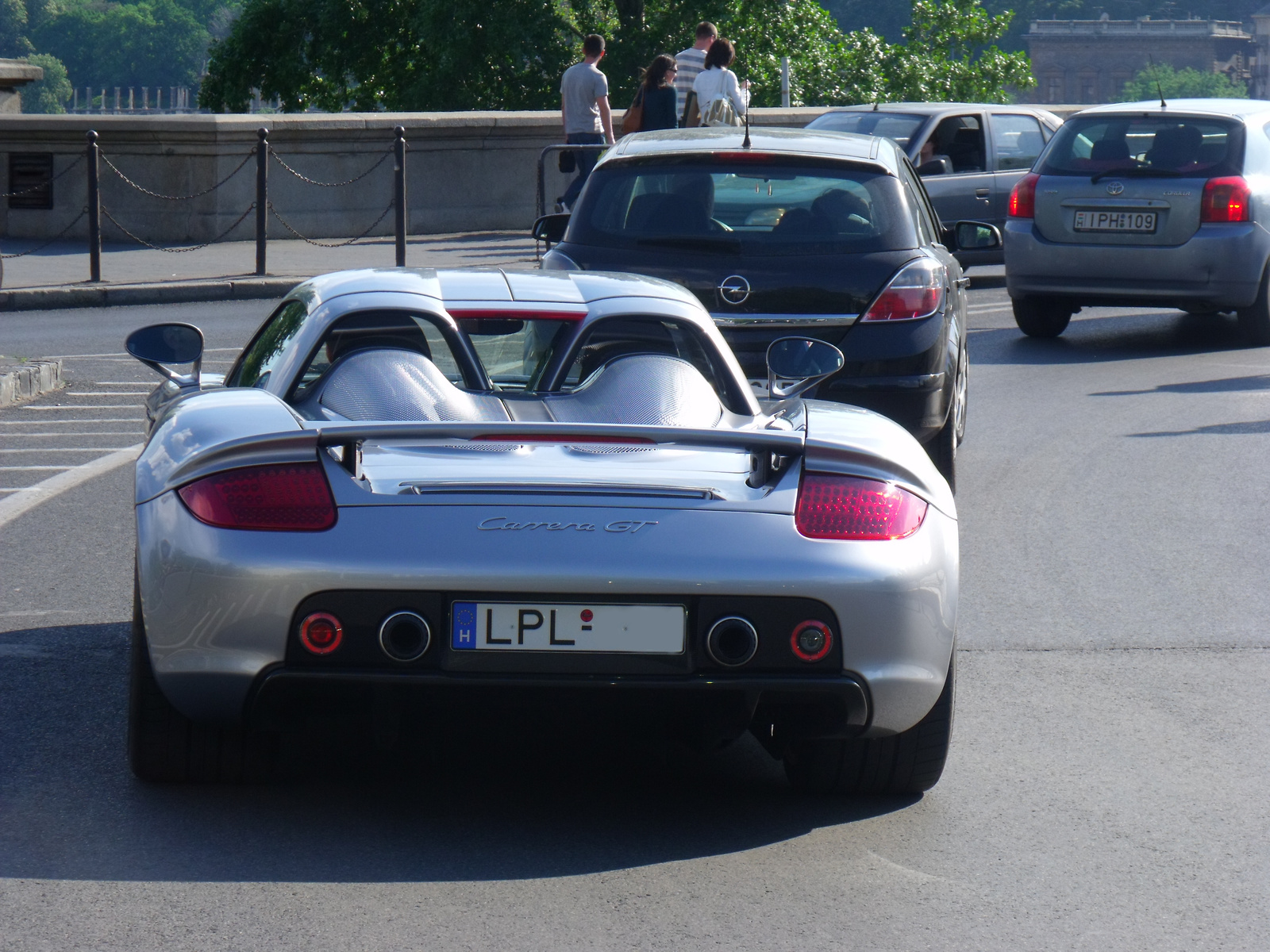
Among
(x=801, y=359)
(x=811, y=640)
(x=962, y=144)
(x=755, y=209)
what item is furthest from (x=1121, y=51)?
(x=811, y=640)

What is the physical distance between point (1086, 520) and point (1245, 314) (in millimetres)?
6446

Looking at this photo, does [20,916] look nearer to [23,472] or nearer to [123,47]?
[23,472]

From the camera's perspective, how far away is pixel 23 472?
8.71 meters

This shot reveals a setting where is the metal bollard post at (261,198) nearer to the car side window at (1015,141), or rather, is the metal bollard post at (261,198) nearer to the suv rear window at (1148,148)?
the car side window at (1015,141)

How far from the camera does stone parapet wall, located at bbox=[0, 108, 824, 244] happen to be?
803 inches

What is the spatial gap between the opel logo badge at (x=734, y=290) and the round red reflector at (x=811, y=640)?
4.12 metres

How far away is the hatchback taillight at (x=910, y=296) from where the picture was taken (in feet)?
25.5

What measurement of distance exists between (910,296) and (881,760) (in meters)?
3.83

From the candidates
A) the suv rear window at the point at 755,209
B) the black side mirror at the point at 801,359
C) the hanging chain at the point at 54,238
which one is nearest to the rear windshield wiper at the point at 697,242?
the suv rear window at the point at 755,209

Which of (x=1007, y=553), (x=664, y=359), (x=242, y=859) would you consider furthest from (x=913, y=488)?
(x=1007, y=553)

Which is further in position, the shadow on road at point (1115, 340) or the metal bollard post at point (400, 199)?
the metal bollard post at point (400, 199)

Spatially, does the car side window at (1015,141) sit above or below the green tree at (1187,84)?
above

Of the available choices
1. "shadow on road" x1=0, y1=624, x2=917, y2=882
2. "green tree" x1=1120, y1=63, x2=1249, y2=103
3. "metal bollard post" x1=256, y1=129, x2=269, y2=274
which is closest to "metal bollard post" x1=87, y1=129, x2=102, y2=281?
"metal bollard post" x1=256, y1=129, x2=269, y2=274

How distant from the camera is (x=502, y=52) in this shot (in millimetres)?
37031
